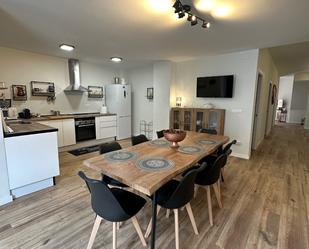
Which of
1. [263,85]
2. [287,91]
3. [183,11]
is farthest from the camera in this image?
[287,91]

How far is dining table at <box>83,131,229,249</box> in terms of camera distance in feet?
4.36

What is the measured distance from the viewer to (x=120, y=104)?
5527 millimetres

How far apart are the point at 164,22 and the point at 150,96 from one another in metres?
3.39

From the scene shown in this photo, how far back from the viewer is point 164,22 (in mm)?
2314

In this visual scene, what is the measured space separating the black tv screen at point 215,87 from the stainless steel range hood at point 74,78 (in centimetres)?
321

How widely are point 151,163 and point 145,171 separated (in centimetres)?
19

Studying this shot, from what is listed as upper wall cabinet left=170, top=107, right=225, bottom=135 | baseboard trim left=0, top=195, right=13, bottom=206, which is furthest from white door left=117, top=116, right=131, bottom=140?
baseboard trim left=0, top=195, right=13, bottom=206

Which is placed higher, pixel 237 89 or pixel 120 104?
pixel 237 89

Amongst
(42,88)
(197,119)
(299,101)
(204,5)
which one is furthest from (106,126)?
(299,101)

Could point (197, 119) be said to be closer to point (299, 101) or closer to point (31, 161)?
point (31, 161)

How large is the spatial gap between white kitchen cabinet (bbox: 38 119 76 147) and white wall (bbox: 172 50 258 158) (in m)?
3.30

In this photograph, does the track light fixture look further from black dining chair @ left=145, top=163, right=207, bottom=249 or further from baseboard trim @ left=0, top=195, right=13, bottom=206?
baseboard trim @ left=0, top=195, right=13, bottom=206

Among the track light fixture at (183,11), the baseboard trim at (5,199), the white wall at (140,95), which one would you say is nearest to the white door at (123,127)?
the white wall at (140,95)

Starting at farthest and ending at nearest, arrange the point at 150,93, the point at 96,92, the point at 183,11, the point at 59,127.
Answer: the point at 150,93, the point at 96,92, the point at 59,127, the point at 183,11
